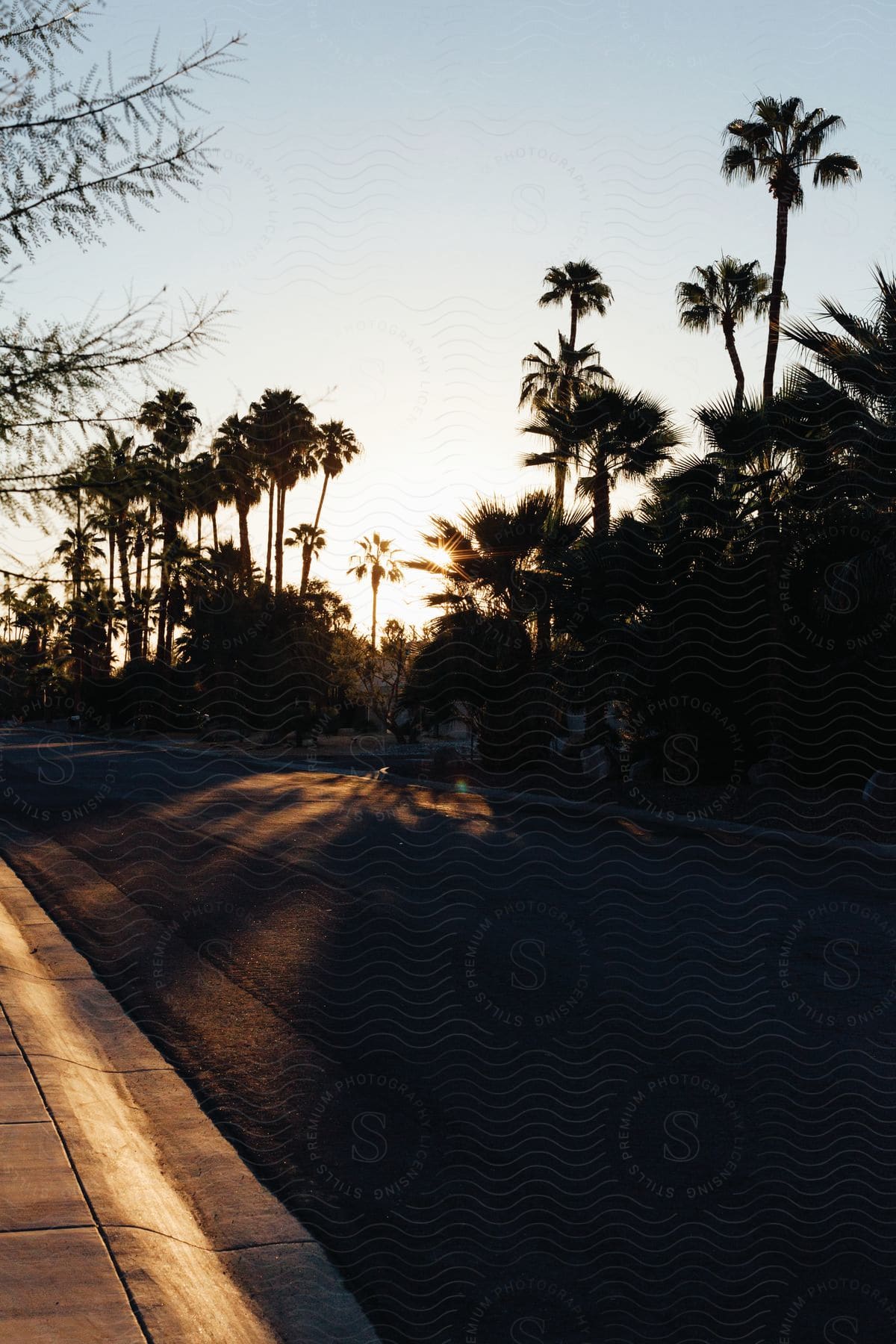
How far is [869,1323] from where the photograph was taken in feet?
12.2

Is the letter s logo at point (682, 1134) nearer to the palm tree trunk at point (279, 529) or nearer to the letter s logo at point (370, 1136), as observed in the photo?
the letter s logo at point (370, 1136)

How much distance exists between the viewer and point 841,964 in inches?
340

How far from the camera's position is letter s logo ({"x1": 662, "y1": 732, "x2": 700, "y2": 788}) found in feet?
73.3

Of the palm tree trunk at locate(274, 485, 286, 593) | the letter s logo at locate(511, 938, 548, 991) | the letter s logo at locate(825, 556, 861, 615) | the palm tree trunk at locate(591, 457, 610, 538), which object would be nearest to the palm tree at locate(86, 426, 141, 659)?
the letter s logo at locate(511, 938, 548, 991)

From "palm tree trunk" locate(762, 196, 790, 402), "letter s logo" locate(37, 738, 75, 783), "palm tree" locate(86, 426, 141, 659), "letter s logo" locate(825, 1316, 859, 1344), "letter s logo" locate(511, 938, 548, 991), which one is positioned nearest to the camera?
"letter s logo" locate(825, 1316, 859, 1344)

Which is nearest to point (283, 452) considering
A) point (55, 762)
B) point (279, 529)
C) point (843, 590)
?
point (279, 529)

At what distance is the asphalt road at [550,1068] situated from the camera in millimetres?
4004

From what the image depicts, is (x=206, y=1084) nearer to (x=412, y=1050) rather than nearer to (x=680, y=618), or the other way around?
(x=412, y=1050)

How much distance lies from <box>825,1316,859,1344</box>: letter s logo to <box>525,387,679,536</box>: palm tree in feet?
69.9

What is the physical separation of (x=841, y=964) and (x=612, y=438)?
1822 centimetres

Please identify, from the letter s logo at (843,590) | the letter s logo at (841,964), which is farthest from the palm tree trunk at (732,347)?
the letter s logo at (841,964)

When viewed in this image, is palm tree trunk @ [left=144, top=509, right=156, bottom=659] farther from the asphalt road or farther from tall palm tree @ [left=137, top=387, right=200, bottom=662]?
Result: the asphalt road

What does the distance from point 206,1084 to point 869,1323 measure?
346 centimetres

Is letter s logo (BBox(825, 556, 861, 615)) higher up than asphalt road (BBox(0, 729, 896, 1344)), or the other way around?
letter s logo (BBox(825, 556, 861, 615))
